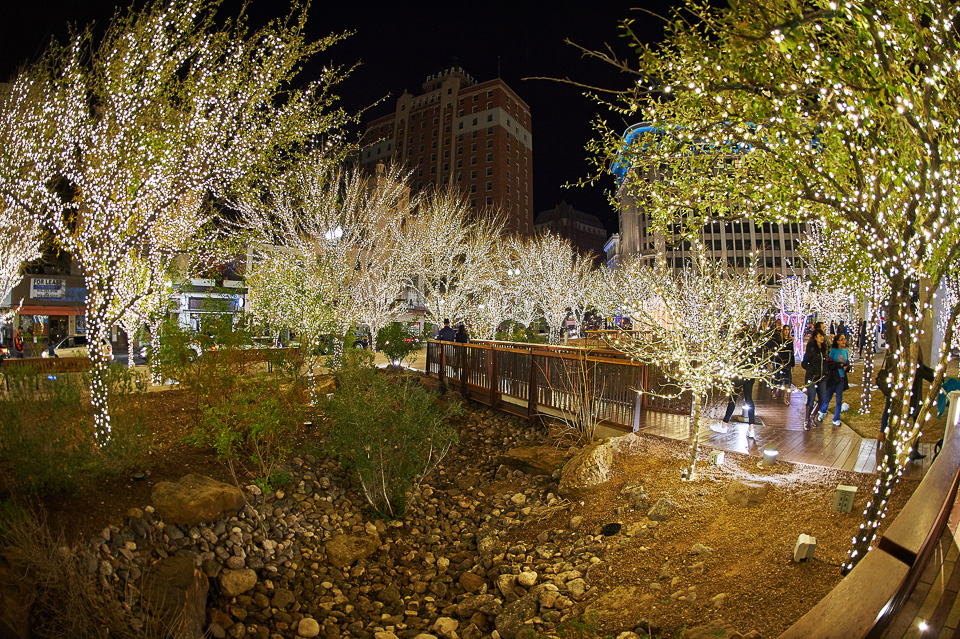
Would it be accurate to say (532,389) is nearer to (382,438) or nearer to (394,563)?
(382,438)

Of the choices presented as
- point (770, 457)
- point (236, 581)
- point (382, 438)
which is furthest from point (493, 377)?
point (236, 581)

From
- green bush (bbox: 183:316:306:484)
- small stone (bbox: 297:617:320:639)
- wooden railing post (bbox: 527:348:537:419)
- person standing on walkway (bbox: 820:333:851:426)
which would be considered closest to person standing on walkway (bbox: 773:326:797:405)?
person standing on walkway (bbox: 820:333:851:426)

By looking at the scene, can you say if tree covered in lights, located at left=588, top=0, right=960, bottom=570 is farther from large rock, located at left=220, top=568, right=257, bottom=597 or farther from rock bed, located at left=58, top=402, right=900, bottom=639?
large rock, located at left=220, top=568, right=257, bottom=597

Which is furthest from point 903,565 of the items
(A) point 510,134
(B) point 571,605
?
(A) point 510,134

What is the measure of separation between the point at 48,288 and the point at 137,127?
108ft

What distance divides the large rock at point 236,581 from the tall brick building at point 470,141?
7427 centimetres

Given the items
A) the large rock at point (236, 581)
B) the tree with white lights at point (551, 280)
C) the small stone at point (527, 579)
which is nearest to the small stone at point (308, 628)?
the large rock at point (236, 581)

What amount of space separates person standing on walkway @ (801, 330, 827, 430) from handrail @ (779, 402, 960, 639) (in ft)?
20.0

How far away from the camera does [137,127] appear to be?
22.3 ft

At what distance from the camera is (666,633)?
3807 millimetres

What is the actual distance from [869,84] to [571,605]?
17.0ft

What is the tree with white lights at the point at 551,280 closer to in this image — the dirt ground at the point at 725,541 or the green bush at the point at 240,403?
the green bush at the point at 240,403

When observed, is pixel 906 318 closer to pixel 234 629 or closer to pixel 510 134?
pixel 234 629

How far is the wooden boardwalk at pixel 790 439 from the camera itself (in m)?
6.39
